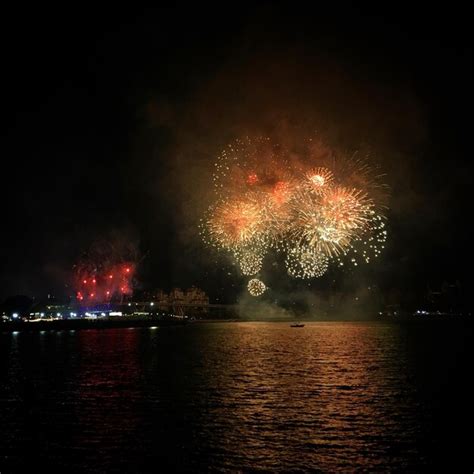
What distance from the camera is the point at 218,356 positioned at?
202 feet

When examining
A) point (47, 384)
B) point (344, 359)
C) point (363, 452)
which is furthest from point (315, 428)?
point (344, 359)

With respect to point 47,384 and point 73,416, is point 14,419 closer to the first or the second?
point 73,416

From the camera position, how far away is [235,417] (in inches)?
1091

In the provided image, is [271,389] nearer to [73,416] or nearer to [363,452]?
[73,416]

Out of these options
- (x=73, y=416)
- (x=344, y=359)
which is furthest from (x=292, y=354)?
(x=73, y=416)

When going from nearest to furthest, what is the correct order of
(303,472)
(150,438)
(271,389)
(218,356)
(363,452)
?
1. (303,472)
2. (363,452)
3. (150,438)
4. (271,389)
5. (218,356)

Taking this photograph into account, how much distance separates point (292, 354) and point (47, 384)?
2948 centimetres

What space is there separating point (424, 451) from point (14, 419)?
17832 mm

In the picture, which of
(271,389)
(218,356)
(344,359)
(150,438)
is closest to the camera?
(150,438)

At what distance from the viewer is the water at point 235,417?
20.6 meters

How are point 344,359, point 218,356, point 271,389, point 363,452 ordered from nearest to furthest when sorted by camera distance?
point 363,452 < point 271,389 < point 344,359 < point 218,356

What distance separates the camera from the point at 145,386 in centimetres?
3806

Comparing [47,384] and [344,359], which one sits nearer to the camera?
[47,384]

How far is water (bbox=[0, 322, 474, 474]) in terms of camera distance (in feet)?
67.5
